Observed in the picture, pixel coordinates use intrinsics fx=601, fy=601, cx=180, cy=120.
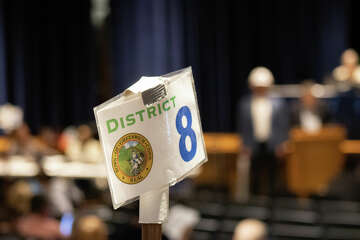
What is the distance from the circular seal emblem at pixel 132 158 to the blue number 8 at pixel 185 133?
7 centimetres

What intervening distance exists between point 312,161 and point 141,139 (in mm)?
4390

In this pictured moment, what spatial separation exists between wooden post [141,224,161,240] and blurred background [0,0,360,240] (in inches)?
60.2

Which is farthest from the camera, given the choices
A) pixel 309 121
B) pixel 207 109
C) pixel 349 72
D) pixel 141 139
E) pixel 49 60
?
pixel 49 60

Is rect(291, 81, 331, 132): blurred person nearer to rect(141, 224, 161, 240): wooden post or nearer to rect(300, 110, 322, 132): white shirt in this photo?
rect(300, 110, 322, 132): white shirt

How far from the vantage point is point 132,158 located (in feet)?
4.10

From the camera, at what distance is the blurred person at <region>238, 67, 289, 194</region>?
17.4 feet

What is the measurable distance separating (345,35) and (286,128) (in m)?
4.30

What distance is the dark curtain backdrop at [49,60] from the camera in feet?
32.9

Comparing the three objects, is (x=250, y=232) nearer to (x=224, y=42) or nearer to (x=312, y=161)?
(x=312, y=161)

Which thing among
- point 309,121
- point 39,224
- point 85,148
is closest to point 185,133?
point 39,224

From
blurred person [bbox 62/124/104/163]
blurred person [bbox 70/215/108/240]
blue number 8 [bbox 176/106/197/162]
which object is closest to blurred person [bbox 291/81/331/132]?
blurred person [bbox 62/124/104/163]

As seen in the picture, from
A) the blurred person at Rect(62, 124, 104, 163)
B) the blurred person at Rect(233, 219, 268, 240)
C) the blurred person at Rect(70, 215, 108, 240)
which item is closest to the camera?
the blurred person at Rect(70, 215, 108, 240)

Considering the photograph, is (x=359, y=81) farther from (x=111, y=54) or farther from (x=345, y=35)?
(x=111, y=54)

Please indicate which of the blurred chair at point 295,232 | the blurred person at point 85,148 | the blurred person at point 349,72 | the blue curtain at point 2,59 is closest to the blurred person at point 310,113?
the blurred person at point 349,72
